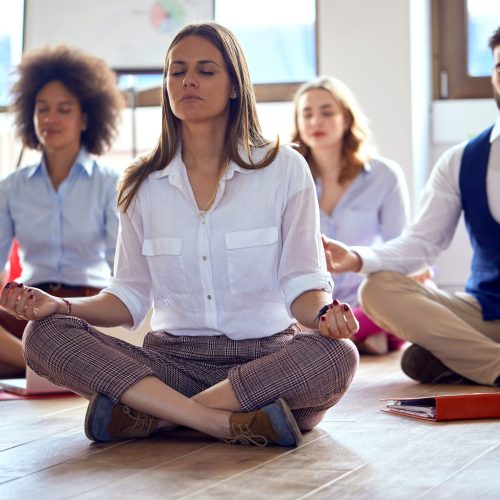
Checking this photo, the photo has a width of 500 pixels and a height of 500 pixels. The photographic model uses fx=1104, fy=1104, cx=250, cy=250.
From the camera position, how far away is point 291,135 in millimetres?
4242

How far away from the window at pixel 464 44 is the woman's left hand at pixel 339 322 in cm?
332

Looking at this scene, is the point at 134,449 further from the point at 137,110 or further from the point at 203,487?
the point at 137,110

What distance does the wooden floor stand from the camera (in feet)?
5.57

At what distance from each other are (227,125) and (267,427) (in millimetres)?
737

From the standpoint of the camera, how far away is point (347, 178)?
4.11 metres

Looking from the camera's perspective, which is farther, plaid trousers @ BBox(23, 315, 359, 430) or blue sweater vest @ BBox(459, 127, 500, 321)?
blue sweater vest @ BBox(459, 127, 500, 321)

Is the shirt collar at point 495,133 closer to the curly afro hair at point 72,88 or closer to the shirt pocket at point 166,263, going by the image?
the shirt pocket at point 166,263

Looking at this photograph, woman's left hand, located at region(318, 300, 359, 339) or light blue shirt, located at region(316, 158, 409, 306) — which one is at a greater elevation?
light blue shirt, located at region(316, 158, 409, 306)

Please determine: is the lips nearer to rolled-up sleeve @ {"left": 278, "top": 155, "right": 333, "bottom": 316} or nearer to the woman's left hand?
rolled-up sleeve @ {"left": 278, "top": 155, "right": 333, "bottom": 316}

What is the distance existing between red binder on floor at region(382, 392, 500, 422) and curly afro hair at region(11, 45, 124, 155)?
1804 millimetres

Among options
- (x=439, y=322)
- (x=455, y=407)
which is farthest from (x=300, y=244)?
(x=439, y=322)

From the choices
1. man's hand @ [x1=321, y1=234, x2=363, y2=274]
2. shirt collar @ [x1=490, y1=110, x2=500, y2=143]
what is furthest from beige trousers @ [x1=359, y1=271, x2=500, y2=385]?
shirt collar @ [x1=490, y1=110, x2=500, y2=143]

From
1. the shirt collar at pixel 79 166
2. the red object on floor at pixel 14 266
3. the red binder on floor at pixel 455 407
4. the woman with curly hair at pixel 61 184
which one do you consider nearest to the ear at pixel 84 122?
the woman with curly hair at pixel 61 184

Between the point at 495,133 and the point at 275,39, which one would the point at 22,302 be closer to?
the point at 495,133
